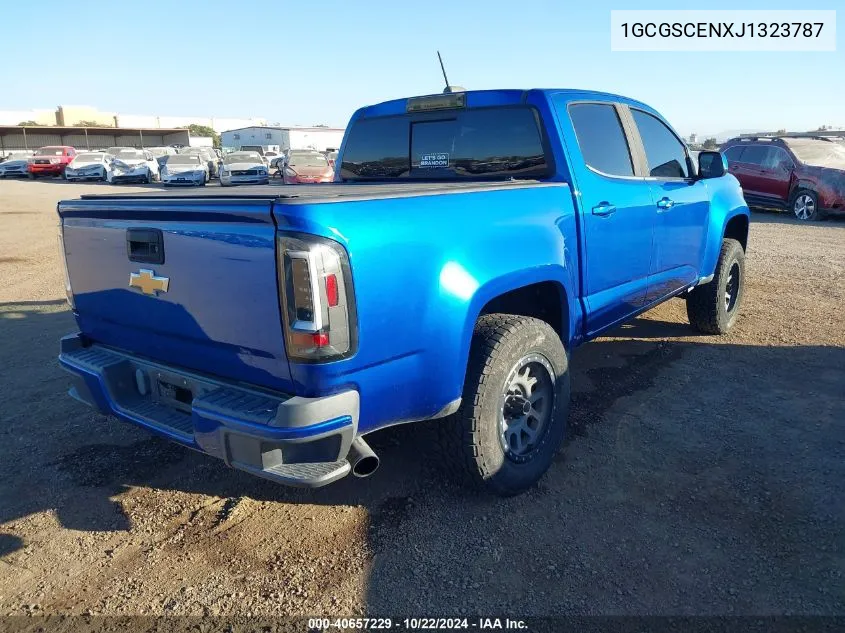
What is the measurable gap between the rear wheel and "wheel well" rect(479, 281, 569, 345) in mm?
12515

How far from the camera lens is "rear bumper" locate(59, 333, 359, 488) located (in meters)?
2.36

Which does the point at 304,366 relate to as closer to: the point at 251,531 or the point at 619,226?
the point at 251,531

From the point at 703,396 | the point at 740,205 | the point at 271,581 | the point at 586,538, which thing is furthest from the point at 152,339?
the point at 740,205

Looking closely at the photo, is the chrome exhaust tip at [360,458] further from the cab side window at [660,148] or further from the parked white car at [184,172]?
the parked white car at [184,172]

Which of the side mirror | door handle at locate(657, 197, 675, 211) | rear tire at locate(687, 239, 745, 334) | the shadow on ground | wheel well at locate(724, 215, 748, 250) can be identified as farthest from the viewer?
wheel well at locate(724, 215, 748, 250)

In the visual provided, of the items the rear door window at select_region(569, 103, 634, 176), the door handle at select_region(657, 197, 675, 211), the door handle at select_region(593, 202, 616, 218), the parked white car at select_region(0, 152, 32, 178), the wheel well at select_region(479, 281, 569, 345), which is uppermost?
the parked white car at select_region(0, 152, 32, 178)

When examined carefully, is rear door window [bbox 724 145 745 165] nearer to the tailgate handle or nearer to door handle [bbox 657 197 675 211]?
door handle [bbox 657 197 675 211]

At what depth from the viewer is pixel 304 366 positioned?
237 centimetres

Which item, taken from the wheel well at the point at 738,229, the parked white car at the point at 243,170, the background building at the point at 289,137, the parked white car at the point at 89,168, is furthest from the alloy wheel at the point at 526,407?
the background building at the point at 289,137

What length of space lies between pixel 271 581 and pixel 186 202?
1.58 m

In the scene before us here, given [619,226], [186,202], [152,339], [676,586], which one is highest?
[186,202]

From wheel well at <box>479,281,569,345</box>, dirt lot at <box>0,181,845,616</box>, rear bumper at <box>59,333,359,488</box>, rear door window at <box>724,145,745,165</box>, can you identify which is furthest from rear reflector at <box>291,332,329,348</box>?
rear door window at <box>724,145,745,165</box>

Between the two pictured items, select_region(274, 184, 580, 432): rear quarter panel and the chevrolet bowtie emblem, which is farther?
the chevrolet bowtie emblem

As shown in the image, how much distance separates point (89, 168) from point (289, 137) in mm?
33294
